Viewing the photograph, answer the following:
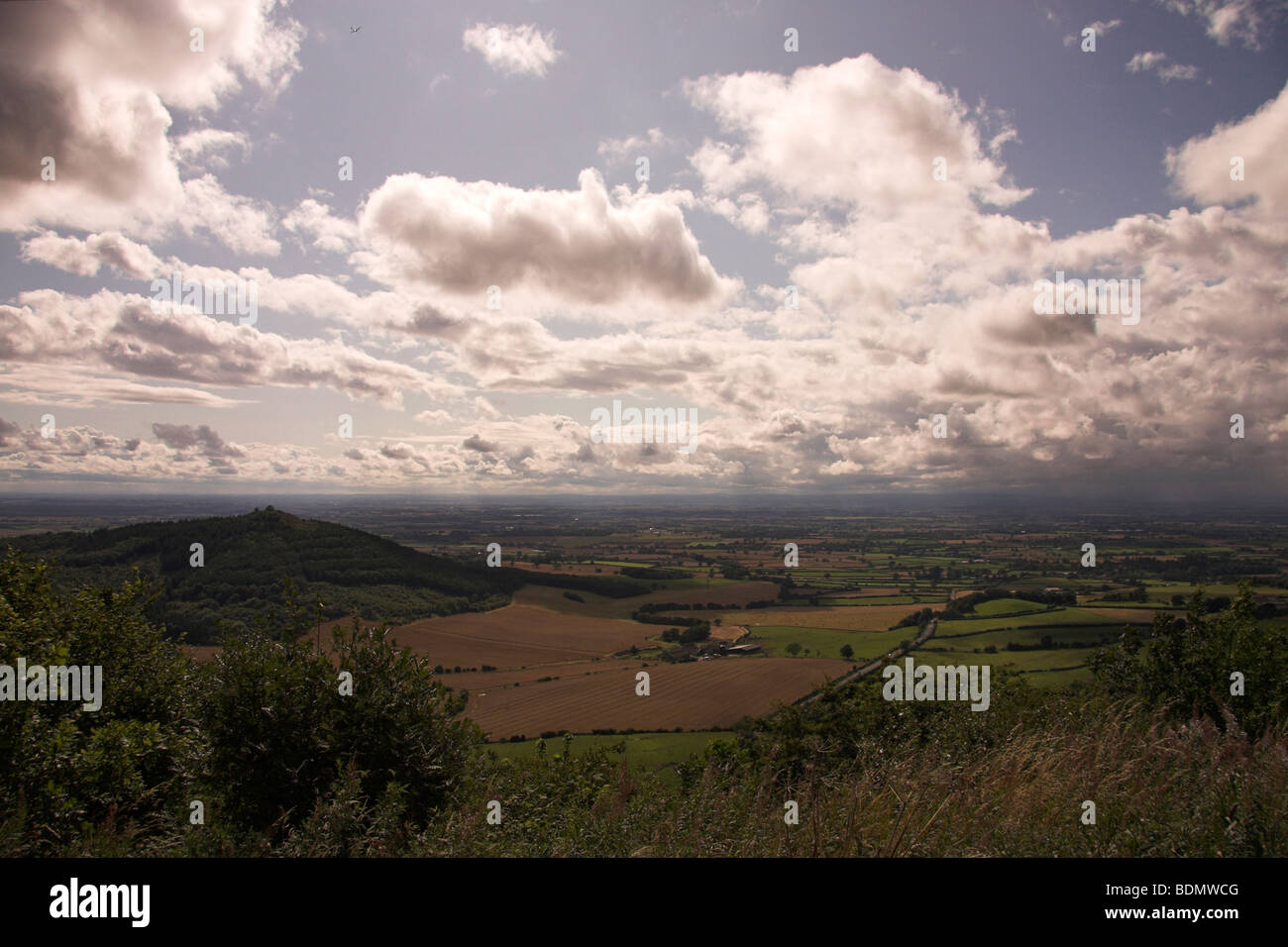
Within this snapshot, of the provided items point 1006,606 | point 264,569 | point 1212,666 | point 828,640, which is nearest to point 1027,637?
point 1006,606

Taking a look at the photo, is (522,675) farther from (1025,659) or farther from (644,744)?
(1025,659)

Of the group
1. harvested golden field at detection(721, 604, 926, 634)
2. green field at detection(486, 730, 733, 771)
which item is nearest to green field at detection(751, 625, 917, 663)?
harvested golden field at detection(721, 604, 926, 634)

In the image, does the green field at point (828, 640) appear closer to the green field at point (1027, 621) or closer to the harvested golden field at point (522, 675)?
the green field at point (1027, 621)

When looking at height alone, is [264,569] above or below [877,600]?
above
